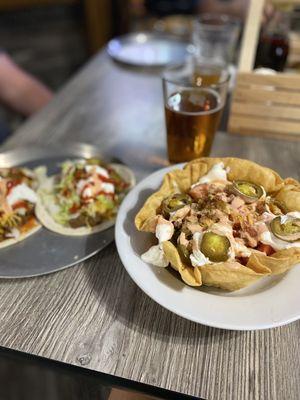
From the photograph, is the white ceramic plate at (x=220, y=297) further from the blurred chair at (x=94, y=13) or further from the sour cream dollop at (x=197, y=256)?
the blurred chair at (x=94, y=13)

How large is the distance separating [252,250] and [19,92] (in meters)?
1.70

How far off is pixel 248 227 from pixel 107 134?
83 centimetres

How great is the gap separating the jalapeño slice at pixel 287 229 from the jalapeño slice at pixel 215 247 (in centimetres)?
9

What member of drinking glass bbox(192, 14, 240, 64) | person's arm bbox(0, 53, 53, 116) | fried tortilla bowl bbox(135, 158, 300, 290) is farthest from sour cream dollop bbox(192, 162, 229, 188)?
person's arm bbox(0, 53, 53, 116)

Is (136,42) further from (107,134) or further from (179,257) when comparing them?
(179,257)

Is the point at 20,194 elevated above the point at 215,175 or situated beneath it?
situated beneath

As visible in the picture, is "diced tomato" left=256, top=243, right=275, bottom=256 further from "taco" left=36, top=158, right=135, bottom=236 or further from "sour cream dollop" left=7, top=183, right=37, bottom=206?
"sour cream dollop" left=7, top=183, right=37, bottom=206

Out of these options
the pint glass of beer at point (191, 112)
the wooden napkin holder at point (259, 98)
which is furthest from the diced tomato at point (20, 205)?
the wooden napkin holder at point (259, 98)

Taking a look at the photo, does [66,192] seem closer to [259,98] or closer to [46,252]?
[46,252]

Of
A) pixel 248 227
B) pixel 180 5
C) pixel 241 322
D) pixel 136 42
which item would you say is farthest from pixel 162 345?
pixel 180 5

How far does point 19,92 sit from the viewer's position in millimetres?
1920

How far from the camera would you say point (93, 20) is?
360 cm

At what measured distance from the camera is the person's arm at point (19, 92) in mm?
1910

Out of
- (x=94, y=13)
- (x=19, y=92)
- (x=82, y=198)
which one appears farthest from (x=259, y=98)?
(x=94, y=13)
